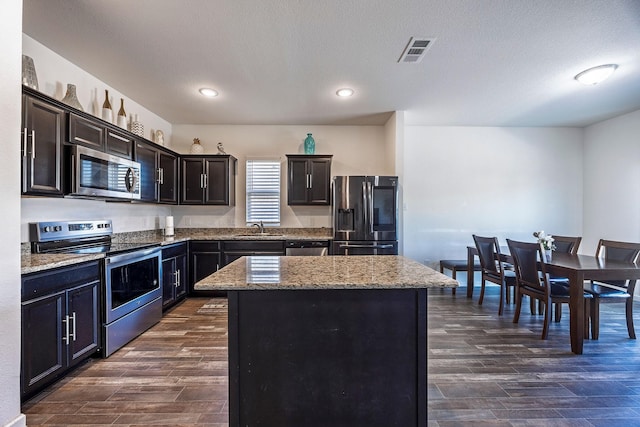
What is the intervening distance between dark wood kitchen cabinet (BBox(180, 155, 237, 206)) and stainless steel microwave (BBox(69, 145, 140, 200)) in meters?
1.14

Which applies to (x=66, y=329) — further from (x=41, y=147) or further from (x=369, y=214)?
(x=369, y=214)

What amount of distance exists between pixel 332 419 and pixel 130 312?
87.5 inches

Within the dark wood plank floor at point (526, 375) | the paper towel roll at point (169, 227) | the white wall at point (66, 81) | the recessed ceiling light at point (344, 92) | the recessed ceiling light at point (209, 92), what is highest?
the recessed ceiling light at point (209, 92)

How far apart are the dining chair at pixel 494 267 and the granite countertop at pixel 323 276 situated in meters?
2.26

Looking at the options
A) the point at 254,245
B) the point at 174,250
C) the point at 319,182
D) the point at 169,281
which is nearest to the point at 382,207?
the point at 319,182

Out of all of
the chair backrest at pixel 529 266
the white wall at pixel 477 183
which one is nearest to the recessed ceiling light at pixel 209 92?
the white wall at pixel 477 183

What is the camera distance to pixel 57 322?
207 cm

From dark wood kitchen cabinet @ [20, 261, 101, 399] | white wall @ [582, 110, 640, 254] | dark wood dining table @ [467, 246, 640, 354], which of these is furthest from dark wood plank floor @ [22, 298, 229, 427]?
white wall @ [582, 110, 640, 254]

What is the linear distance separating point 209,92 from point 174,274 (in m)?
2.24

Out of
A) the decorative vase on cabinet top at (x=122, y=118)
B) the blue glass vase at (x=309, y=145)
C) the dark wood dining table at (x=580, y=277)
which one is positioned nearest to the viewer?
the dark wood dining table at (x=580, y=277)

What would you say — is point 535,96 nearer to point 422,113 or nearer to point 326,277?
point 422,113

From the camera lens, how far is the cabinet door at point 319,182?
183 inches

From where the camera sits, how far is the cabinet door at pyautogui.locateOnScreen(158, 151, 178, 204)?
4008mm

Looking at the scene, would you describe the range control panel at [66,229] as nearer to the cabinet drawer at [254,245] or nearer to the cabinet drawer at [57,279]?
the cabinet drawer at [57,279]
